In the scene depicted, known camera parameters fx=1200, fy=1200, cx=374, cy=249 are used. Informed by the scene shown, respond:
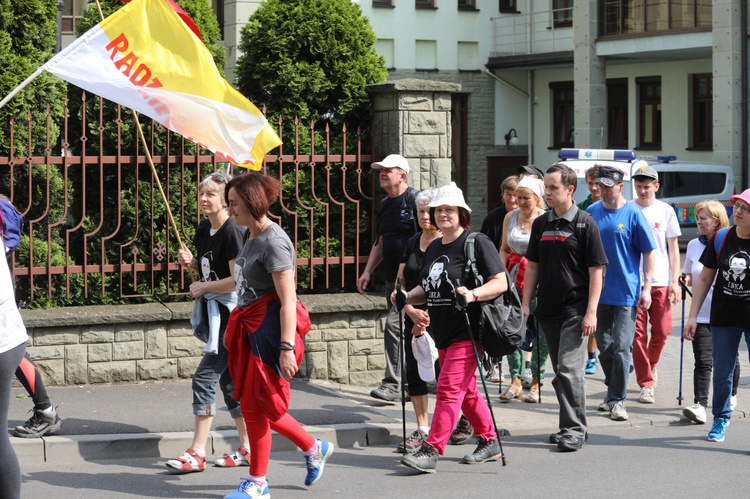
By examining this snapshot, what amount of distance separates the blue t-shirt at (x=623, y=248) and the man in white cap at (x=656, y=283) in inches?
24.2

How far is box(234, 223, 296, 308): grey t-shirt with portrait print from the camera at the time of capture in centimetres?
660

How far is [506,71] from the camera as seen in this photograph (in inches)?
1462

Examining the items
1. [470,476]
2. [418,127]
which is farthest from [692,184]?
[470,476]

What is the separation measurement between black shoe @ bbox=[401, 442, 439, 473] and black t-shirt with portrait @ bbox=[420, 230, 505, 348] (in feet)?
2.13

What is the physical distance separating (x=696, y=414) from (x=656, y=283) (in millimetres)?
1263

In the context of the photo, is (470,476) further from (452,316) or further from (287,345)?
(287,345)

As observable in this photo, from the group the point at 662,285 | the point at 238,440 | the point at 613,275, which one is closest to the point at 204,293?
the point at 238,440

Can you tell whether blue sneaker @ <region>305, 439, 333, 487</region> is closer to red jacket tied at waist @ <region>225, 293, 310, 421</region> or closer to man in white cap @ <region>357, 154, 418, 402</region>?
red jacket tied at waist @ <region>225, 293, 310, 421</region>

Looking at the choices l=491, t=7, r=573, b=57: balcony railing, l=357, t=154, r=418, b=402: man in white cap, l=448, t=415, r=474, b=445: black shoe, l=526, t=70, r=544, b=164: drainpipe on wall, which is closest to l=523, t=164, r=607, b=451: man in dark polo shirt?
l=448, t=415, r=474, b=445: black shoe

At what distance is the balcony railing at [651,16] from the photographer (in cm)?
3002

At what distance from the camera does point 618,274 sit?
29.6 ft

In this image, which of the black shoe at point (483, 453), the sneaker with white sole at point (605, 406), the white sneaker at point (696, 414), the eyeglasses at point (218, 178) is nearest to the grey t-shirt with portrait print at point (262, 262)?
the eyeglasses at point (218, 178)

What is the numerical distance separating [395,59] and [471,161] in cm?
396

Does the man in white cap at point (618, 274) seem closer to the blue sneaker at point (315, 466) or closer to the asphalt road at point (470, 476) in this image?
the asphalt road at point (470, 476)
